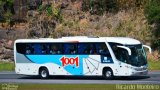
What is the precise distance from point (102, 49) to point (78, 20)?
20167mm

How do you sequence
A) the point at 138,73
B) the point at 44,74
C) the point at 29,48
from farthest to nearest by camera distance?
the point at 29,48, the point at 44,74, the point at 138,73

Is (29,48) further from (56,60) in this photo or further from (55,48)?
(56,60)

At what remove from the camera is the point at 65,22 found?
55.8 m

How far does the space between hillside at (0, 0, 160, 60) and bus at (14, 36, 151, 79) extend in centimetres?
1607

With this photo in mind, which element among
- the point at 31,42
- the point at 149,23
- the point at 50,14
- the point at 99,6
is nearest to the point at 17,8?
the point at 50,14

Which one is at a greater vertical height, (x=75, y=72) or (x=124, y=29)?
(x=124, y=29)

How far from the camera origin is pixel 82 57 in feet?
120

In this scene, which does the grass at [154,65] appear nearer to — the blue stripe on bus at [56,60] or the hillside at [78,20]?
the hillside at [78,20]

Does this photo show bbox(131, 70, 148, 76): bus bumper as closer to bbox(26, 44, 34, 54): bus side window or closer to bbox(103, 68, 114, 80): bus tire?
bbox(103, 68, 114, 80): bus tire

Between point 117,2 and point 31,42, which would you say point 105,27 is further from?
point 31,42

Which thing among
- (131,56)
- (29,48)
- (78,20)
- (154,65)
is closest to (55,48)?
(29,48)

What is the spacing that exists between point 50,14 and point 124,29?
8156 mm

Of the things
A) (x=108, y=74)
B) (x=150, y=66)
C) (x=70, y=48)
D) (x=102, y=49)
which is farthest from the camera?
(x=150, y=66)

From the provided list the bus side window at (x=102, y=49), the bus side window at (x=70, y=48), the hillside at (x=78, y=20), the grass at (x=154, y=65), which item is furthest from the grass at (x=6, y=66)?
the bus side window at (x=102, y=49)
